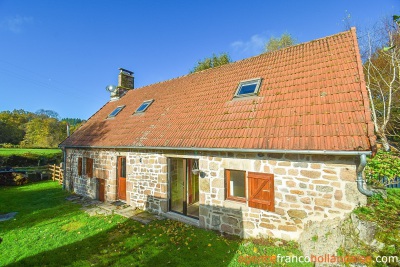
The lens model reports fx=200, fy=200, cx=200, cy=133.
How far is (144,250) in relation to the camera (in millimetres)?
5332

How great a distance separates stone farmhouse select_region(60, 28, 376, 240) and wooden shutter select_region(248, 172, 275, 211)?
0.03 meters

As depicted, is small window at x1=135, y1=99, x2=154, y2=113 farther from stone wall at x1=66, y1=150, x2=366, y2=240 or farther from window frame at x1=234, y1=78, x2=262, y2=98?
window frame at x1=234, y1=78, x2=262, y2=98

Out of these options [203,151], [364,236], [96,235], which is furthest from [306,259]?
[96,235]

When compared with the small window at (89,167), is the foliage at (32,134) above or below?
above

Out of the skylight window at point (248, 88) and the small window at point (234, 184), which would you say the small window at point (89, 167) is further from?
the skylight window at point (248, 88)

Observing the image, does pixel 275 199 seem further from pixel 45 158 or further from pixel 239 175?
pixel 45 158

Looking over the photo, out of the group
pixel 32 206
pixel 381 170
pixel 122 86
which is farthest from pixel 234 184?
pixel 122 86

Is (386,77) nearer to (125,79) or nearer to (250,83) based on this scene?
(250,83)

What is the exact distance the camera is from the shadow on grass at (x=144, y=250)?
4863 millimetres

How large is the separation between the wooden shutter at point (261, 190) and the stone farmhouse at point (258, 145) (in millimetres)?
26

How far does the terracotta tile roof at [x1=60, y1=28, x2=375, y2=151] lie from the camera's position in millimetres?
4797

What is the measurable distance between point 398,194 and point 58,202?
545 inches

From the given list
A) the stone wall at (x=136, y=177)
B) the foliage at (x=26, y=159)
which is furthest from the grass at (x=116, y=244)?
the foliage at (x=26, y=159)

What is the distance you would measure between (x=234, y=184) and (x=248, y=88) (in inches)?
143
